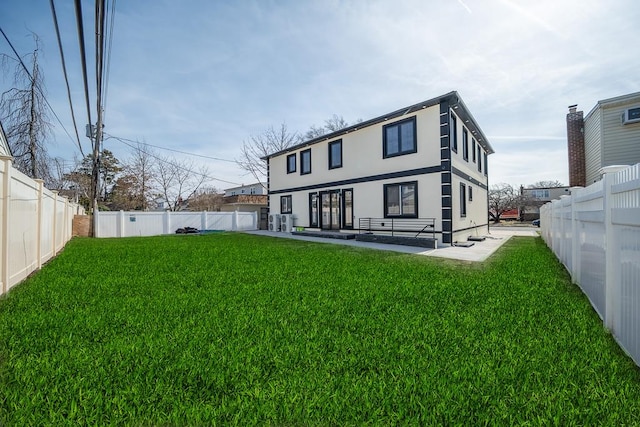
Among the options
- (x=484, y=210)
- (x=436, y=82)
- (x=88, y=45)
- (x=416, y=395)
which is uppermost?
(x=436, y=82)

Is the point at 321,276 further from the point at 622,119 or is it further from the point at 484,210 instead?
the point at 622,119

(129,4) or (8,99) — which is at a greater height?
(8,99)

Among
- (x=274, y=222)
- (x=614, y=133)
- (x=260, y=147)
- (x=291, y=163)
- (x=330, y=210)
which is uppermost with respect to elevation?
(x=260, y=147)

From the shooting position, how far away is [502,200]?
34.5 metres

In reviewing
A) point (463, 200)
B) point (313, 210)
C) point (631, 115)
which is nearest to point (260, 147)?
point (313, 210)

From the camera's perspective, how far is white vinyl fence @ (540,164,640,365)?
2.18m

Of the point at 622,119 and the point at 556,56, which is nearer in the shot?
the point at 556,56

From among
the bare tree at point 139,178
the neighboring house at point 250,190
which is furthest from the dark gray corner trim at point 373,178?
the neighboring house at point 250,190

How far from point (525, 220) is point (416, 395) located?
39.5 m

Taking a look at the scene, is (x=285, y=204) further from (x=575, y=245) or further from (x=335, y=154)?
(x=575, y=245)

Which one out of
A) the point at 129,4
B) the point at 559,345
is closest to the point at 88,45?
the point at 129,4

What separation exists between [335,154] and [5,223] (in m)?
11.5

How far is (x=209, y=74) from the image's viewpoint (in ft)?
34.7

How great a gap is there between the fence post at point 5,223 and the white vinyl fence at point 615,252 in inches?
257
